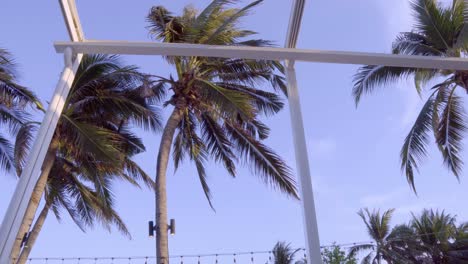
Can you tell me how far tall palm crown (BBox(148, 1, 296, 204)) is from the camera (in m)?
6.38

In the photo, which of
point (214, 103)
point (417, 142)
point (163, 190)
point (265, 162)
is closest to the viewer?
point (214, 103)

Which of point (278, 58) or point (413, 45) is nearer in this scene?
point (278, 58)

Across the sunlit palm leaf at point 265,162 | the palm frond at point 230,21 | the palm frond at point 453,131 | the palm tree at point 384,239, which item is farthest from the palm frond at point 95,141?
the palm tree at point 384,239

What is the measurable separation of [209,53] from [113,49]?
2.12 ft

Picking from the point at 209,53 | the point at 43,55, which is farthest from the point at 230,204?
the point at 209,53

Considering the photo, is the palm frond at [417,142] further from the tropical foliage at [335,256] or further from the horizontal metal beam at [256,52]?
the horizontal metal beam at [256,52]

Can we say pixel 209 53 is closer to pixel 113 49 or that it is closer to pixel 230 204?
pixel 113 49

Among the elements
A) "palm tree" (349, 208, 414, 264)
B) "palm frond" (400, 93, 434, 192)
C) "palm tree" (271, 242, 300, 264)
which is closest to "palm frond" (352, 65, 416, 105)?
"palm frond" (400, 93, 434, 192)

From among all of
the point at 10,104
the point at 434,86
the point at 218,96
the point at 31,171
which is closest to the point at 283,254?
the point at 434,86

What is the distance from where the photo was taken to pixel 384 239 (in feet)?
59.1

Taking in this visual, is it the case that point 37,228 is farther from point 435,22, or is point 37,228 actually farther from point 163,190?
point 435,22

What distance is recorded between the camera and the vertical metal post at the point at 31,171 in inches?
93.4

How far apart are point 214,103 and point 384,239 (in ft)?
45.5

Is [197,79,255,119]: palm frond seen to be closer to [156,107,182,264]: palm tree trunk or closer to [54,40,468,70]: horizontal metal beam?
[156,107,182,264]: palm tree trunk
